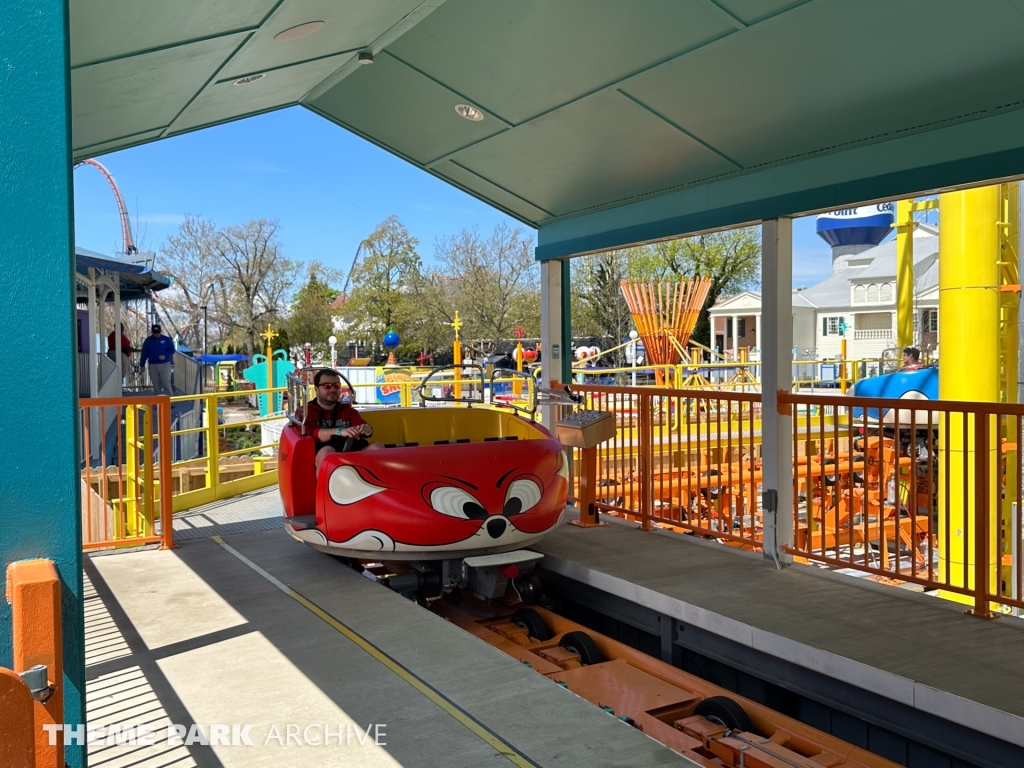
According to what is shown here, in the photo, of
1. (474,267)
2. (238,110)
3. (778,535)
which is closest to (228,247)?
(474,267)

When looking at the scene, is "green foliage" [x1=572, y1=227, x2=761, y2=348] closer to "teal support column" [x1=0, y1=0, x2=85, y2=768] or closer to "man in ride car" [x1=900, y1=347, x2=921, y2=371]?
"man in ride car" [x1=900, y1=347, x2=921, y2=371]

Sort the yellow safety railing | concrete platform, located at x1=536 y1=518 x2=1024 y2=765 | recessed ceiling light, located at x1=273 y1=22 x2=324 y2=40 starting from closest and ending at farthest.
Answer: concrete platform, located at x1=536 y1=518 x2=1024 y2=765 < recessed ceiling light, located at x1=273 y1=22 x2=324 y2=40 < the yellow safety railing

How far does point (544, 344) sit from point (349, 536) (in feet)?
10.1

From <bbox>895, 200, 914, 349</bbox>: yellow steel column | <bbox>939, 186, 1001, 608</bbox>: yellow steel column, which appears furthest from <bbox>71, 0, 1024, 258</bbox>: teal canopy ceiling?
<bbox>895, 200, 914, 349</bbox>: yellow steel column

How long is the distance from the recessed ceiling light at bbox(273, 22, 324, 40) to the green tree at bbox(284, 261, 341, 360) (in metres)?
38.8

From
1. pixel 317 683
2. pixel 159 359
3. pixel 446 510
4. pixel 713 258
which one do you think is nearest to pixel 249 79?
pixel 446 510

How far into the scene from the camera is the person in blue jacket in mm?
16062

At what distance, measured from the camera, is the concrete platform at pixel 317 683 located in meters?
3.04

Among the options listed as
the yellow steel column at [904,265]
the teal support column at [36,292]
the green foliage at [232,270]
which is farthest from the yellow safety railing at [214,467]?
the green foliage at [232,270]

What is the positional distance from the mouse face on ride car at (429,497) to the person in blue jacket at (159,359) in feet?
39.7

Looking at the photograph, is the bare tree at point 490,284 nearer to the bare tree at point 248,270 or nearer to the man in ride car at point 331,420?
the bare tree at point 248,270

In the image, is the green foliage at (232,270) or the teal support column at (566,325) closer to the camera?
the teal support column at (566,325)

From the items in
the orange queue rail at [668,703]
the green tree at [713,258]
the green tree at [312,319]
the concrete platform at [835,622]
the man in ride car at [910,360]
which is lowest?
the orange queue rail at [668,703]

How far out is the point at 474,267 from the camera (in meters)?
41.8
